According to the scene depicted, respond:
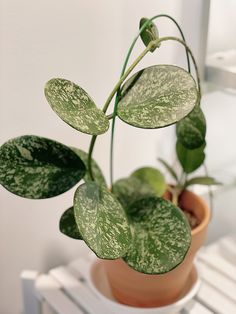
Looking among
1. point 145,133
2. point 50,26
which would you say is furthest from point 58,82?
point 145,133

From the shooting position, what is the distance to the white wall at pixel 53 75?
0.70 meters

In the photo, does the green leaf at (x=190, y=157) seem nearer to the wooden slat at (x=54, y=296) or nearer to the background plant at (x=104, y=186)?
the background plant at (x=104, y=186)

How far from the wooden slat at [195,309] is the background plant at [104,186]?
20 centimetres

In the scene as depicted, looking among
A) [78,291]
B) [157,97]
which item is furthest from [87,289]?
[157,97]

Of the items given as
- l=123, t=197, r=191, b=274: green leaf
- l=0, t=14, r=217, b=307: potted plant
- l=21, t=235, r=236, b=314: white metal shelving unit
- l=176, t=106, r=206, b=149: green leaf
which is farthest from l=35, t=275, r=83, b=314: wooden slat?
l=176, t=106, r=206, b=149: green leaf

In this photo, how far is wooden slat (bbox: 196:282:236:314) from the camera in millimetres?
718

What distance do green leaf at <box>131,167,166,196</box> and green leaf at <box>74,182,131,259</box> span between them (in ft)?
0.66

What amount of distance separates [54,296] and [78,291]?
4 centimetres

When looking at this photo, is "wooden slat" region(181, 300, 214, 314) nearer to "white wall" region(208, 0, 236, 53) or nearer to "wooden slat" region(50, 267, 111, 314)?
"wooden slat" region(50, 267, 111, 314)

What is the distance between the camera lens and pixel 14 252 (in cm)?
81

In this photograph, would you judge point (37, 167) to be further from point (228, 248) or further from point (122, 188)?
point (228, 248)

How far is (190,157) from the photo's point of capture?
0.71 metres

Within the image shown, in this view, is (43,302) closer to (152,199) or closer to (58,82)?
(152,199)

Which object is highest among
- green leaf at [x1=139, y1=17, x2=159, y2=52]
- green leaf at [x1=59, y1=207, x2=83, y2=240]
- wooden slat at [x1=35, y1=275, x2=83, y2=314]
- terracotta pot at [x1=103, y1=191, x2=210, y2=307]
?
green leaf at [x1=139, y1=17, x2=159, y2=52]
